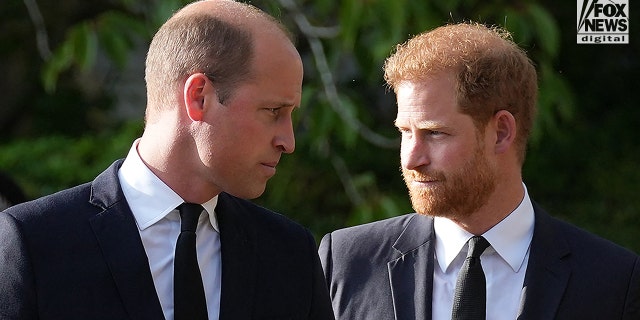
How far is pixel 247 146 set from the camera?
8.11 ft

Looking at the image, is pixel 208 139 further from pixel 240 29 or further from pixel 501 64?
pixel 501 64

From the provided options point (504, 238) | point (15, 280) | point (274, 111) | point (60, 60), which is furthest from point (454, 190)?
point (60, 60)

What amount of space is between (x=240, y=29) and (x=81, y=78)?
4401 millimetres

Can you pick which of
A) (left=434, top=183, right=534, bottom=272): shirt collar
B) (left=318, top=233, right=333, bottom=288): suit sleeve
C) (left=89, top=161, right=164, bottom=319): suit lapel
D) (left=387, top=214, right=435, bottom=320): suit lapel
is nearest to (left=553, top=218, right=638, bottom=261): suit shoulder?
(left=434, top=183, right=534, bottom=272): shirt collar

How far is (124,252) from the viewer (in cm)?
240

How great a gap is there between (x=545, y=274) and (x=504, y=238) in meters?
0.14

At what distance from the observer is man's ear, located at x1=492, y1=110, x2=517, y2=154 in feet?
9.72

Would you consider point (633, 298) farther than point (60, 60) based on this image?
No

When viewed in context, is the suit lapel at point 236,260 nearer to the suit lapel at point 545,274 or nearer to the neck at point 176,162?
the neck at point 176,162

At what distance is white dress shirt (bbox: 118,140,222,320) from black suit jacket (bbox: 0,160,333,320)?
0.03 m

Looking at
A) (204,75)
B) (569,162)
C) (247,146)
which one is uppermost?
(204,75)

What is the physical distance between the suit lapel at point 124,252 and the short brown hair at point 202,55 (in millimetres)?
248

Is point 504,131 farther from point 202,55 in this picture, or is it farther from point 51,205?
point 51,205

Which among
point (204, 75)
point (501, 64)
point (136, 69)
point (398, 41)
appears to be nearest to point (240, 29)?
point (204, 75)
